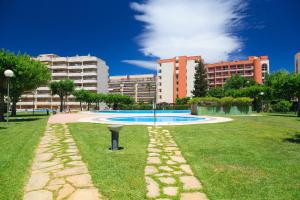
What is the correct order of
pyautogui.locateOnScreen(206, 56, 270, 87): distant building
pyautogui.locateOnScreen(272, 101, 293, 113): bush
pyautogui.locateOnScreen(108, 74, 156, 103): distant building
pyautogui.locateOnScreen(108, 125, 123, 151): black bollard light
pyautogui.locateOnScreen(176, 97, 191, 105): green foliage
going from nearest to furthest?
pyautogui.locateOnScreen(108, 125, 123, 151): black bollard light → pyautogui.locateOnScreen(272, 101, 293, 113): bush → pyautogui.locateOnScreen(176, 97, 191, 105): green foliage → pyautogui.locateOnScreen(206, 56, 270, 87): distant building → pyautogui.locateOnScreen(108, 74, 156, 103): distant building

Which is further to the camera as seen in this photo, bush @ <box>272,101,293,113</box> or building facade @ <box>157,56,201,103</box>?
building facade @ <box>157,56,201,103</box>

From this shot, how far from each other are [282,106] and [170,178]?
142ft

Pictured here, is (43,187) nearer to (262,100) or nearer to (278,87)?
(278,87)

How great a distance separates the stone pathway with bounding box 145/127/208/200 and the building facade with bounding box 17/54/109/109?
82890mm

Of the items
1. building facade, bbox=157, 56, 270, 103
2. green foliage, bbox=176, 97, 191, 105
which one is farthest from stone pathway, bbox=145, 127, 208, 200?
building facade, bbox=157, 56, 270, 103

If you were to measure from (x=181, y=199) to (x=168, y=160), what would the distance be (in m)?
2.61

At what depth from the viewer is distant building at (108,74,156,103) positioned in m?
148

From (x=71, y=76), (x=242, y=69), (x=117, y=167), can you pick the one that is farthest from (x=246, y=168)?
(x=242, y=69)

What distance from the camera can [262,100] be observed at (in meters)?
45.2

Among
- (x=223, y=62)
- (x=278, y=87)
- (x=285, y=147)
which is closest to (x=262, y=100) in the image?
(x=278, y=87)

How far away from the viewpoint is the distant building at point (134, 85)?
14800cm

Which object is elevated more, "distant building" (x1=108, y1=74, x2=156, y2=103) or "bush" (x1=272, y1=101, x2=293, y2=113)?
"distant building" (x1=108, y1=74, x2=156, y2=103)

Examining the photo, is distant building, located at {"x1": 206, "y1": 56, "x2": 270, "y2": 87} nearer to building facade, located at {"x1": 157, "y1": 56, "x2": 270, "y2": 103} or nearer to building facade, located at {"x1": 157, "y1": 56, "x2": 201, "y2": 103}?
building facade, located at {"x1": 157, "y1": 56, "x2": 270, "y2": 103}

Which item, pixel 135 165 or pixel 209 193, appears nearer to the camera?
pixel 209 193
